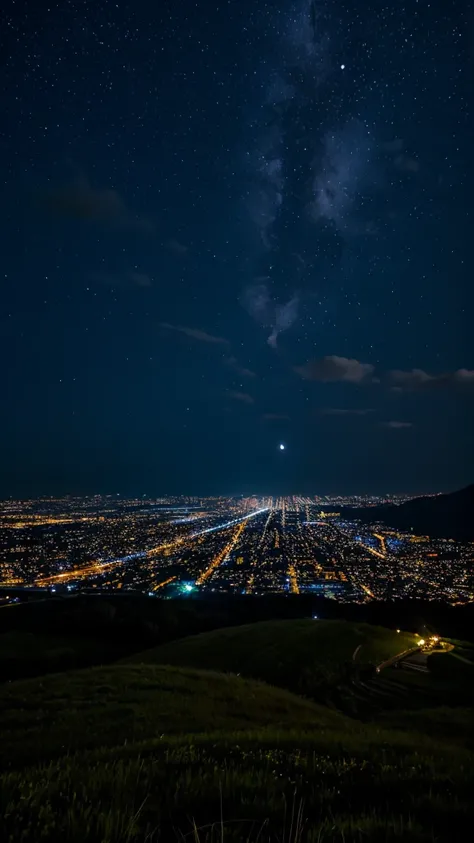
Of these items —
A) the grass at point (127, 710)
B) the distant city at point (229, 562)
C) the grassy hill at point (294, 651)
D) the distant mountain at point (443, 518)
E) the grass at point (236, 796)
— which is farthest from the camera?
the distant mountain at point (443, 518)

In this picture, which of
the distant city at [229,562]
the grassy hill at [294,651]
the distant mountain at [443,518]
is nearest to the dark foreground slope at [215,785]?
the grassy hill at [294,651]

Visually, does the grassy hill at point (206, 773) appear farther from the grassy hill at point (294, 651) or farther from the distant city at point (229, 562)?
the distant city at point (229, 562)

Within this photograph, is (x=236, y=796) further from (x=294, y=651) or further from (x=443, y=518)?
(x=443, y=518)

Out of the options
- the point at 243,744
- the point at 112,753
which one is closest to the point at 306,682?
the point at 243,744

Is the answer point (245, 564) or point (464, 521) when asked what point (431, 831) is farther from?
point (464, 521)

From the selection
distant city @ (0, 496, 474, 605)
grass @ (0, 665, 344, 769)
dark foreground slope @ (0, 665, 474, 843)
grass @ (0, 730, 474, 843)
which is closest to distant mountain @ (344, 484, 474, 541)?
distant city @ (0, 496, 474, 605)

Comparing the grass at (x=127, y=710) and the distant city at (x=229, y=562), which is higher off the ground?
the grass at (x=127, y=710)
